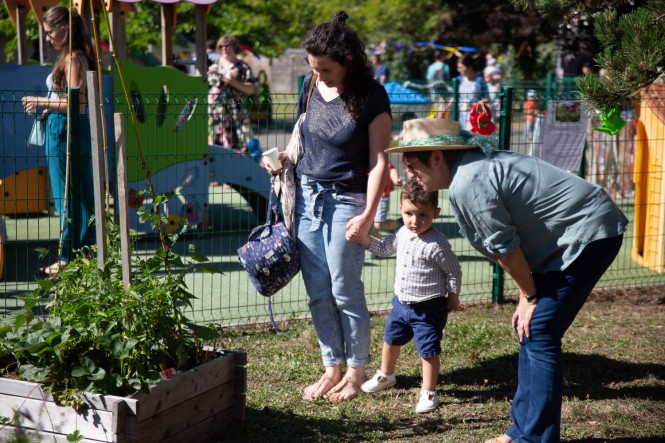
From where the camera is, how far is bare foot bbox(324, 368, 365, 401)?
4512 millimetres

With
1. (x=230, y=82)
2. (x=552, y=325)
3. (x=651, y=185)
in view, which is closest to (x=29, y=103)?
(x=230, y=82)

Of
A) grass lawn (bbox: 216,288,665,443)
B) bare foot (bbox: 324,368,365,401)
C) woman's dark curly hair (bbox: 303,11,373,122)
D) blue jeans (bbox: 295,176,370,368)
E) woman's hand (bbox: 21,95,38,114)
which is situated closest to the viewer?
woman's dark curly hair (bbox: 303,11,373,122)

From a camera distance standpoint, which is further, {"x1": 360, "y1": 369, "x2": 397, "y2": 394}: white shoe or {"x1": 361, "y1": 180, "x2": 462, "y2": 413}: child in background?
{"x1": 360, "y1": 369, "x2": 397, "y2": 394}: white shoe

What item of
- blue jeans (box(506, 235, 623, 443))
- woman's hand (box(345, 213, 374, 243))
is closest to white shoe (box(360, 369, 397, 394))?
woman's hand (box(345, 213, 374, 243))

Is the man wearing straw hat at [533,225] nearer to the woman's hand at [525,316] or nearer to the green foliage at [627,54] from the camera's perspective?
the woman's hand at [525,316]

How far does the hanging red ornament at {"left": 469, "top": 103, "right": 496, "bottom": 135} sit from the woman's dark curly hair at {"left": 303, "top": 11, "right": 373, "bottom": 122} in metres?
2.62

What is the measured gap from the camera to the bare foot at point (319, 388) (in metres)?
4.53

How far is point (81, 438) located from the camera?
10.9ft

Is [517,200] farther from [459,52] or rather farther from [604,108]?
[459,52]

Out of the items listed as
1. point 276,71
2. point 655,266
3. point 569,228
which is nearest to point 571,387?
point 569,228

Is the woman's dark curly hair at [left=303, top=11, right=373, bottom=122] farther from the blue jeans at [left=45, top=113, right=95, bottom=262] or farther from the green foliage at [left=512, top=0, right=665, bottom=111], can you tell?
the blue jeans at [left=45, top=113, right=95, bottom=262]

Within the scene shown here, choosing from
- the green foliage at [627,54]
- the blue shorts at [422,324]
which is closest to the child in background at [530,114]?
the green foliage at [627,54]

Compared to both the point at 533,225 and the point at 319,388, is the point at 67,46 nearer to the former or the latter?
the point at 319,388

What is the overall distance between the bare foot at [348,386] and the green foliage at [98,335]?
40.4 inches
